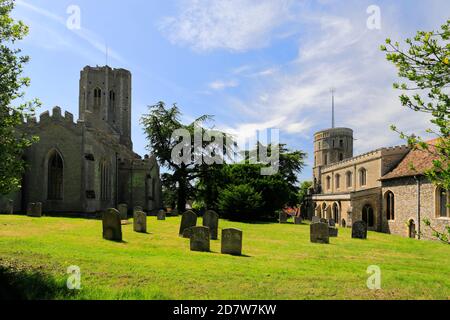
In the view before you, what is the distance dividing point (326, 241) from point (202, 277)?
10.8m

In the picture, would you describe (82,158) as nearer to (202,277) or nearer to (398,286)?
(202,277)

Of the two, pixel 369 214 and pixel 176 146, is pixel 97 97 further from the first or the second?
pixel 369 214

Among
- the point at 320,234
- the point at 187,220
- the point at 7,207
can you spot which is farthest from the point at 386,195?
the point at 7,207

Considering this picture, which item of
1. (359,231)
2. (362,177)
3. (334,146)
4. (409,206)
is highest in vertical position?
(334,146)

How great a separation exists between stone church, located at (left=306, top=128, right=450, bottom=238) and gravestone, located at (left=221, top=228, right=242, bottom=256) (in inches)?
367

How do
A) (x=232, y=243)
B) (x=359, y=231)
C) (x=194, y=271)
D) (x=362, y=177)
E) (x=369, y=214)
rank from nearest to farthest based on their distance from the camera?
(x=194, y=271) < (x=232, y=243) < (x=359, y=231) < (x=369, y=214) < (x=362, y=177)

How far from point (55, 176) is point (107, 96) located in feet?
88.8

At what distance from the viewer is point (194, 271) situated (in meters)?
8.66

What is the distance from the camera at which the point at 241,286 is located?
752cm

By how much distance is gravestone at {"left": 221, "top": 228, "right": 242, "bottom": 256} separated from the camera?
12383 millimetres

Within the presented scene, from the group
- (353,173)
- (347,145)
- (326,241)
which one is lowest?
(326,241)

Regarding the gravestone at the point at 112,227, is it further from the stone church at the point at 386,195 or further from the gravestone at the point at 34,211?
the stone church at the point at 386,195
